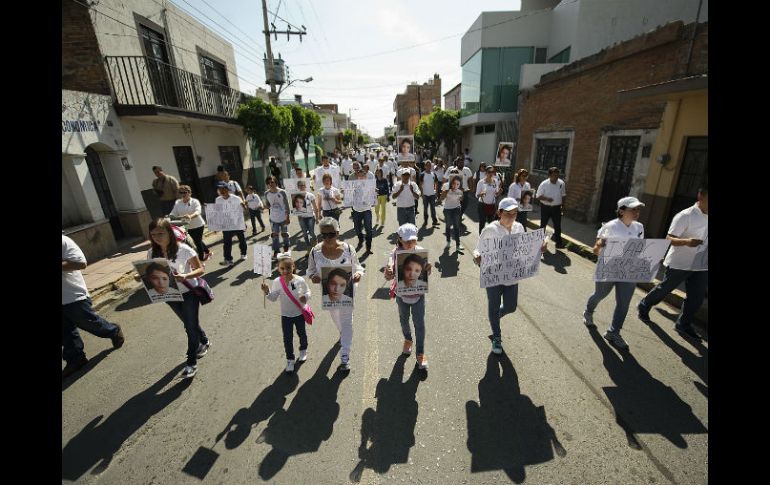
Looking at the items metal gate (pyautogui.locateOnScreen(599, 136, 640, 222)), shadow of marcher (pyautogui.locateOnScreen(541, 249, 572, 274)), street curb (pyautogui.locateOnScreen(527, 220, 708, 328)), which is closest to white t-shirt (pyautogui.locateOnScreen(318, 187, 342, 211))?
shadow of marcher (pyautogui.locateOnScreen(541, 249, 572, 274))

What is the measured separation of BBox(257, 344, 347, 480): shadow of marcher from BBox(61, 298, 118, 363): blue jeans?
9.88 feet

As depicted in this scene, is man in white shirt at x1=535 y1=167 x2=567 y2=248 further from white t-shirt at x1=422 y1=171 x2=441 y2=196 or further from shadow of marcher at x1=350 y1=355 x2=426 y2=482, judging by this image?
shadow of marcher at x1=350 y1=355 x2=426 y2=482

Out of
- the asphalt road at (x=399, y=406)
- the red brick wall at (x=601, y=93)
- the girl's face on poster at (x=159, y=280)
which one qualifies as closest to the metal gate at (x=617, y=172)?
the red brick wall at (x=601, y=93)

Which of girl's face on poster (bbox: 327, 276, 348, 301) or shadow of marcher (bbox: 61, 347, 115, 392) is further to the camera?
shadow of marcher (bbox: 61, 347, 115, 392)

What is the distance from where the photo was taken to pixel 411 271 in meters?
3.42

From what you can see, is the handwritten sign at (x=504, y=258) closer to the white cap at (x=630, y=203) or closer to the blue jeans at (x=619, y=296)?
the white cap at (x=630, y=203)

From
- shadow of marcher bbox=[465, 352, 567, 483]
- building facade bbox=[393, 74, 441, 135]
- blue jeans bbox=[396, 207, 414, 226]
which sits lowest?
shadow of marcher bbox=[465, 352, 567, 483]

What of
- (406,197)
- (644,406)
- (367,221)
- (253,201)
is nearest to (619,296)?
(644,406)

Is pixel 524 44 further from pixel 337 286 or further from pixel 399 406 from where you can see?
pixel 399 406

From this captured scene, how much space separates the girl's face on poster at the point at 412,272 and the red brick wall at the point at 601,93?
841 centimetres

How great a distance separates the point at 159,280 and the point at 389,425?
9.85 feet

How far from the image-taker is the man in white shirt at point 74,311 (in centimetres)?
378

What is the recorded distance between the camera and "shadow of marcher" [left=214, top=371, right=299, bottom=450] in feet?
10.1
